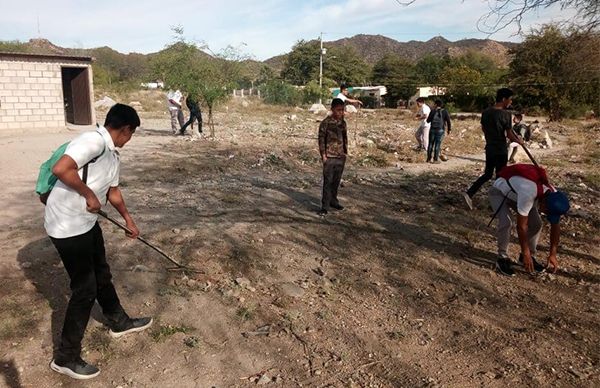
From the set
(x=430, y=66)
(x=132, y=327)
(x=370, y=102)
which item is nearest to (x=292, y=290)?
(x=132, y=327)

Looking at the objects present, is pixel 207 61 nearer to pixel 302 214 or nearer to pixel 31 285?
pixel 302 214

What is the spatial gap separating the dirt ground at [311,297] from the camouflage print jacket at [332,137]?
84cm

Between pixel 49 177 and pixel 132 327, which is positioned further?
pixel 132 327

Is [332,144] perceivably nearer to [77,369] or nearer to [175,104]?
[77,369]

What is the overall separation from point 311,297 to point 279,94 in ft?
101

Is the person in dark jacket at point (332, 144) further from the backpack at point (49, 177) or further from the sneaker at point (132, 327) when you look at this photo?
the backpack at point (49, 177)

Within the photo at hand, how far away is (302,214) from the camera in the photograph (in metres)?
6.19

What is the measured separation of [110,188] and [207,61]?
11487 millimetres

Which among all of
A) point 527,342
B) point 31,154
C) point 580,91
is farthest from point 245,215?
point 580,91

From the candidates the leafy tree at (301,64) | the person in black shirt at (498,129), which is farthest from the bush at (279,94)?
the person in black shirt at (498,129)

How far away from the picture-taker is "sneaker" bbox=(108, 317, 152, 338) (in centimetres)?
310

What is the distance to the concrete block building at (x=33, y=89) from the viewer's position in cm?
1387

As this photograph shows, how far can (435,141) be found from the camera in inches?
419

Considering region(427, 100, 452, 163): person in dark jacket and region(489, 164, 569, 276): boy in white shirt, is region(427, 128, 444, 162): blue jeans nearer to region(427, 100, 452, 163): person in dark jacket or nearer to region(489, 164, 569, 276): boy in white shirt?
region(427, 100, 452, 163): person in dark jacket
